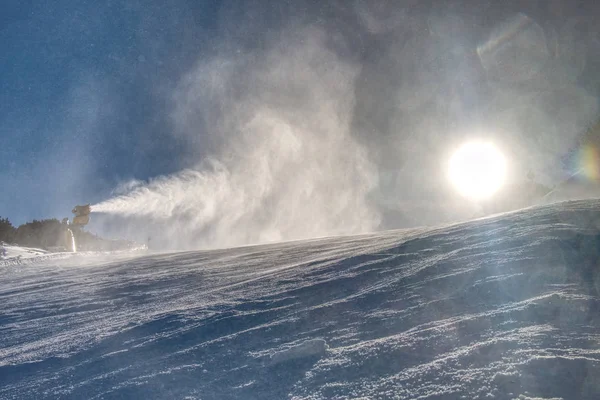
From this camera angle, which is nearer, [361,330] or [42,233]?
[361,330]

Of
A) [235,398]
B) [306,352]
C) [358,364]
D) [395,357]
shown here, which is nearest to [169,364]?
[235,398]

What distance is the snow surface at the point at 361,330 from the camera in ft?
10.9

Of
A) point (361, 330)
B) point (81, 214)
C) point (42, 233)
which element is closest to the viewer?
point (361, 330)

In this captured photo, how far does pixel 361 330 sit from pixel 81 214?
21.1 meters

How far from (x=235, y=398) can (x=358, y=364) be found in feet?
3.60

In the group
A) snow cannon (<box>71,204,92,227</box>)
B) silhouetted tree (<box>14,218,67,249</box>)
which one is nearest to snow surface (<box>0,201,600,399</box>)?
snow cannon (<box>71,204,92,227</box>)

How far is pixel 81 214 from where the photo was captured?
861 inches

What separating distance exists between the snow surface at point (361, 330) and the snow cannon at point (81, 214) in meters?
14.8

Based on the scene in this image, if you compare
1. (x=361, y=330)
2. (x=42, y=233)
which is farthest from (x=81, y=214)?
(x=361, y=330)

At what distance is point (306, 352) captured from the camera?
412 centimetres

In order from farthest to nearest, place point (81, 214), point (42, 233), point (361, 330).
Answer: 1. point (42, 233)
2. point (81, 214)
3. point (361, 330)

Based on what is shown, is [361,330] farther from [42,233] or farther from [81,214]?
[42,233]

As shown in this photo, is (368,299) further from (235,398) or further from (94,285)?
(94,285)

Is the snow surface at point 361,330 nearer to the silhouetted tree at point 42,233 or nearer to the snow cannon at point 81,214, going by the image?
the snow cannon at point 81,214
